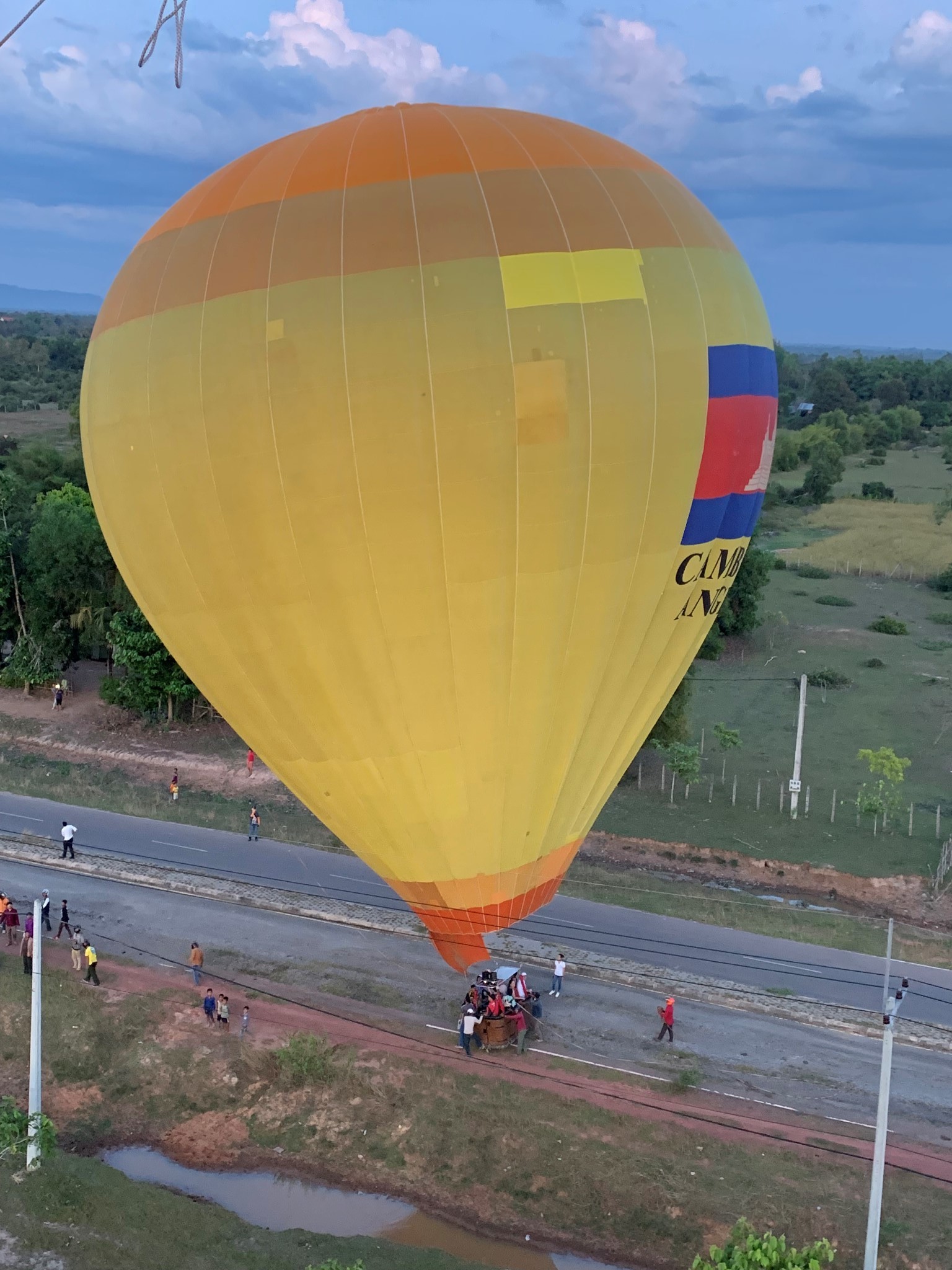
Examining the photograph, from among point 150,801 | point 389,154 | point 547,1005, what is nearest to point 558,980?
point 547,1005

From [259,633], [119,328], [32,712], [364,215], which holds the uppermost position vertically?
[364,215]

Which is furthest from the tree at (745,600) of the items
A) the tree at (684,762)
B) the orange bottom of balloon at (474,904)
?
the orange bottom of balloon at (474,904)

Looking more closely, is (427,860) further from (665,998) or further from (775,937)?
(775,937)

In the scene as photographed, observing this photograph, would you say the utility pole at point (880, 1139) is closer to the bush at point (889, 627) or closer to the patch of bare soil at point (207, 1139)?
the patch of bare soil at point (207, 1139)

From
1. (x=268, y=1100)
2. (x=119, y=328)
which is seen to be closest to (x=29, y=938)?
(x=268, y=1100)

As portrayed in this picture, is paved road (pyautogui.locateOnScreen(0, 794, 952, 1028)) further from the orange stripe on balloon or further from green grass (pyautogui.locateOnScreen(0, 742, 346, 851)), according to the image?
the orange stripe on balloon
